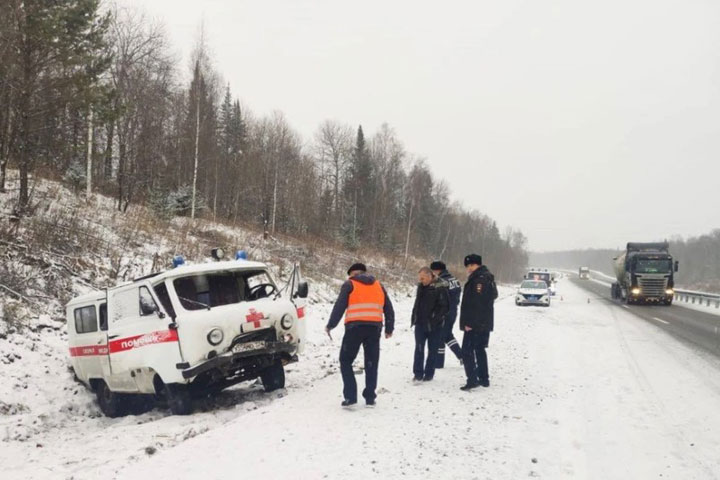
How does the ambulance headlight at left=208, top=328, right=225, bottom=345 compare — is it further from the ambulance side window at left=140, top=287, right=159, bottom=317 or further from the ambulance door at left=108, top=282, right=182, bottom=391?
the ambulance side window at left=140, top=287, right=159, bottom=317

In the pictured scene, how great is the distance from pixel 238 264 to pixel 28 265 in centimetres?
676

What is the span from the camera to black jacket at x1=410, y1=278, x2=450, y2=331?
25.2ft

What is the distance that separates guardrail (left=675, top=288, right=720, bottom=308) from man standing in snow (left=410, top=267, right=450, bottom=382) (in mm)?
27007

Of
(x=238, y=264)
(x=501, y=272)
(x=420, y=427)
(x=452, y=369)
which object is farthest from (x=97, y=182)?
(x=501, y=272)

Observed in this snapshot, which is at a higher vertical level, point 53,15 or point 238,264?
point 53,15

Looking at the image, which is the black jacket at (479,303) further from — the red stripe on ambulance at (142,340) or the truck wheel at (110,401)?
the truck wheel at (110,401)

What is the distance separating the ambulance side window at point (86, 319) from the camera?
7.93 m

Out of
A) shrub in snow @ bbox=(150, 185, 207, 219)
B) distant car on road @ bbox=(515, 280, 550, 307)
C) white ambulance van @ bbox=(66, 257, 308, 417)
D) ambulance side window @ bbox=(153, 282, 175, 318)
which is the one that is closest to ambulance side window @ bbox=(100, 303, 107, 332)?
white ambulance van @ bbox=(66, 257, 308, 417)

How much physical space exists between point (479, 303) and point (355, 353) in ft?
7.07

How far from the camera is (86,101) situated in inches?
584

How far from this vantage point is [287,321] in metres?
7.52

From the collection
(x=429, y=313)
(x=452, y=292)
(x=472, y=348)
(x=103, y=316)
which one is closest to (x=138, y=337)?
(x=103, y=316)

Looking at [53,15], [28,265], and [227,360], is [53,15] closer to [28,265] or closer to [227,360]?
[28,265]

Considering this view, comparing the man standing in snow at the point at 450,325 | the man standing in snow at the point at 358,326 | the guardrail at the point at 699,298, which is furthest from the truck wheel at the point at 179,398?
the guardrail at the point at 699,298
